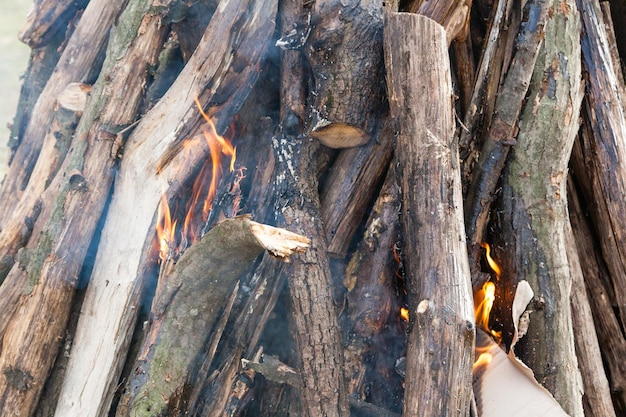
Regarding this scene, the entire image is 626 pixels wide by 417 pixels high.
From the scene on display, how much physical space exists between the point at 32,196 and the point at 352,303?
2.16 m

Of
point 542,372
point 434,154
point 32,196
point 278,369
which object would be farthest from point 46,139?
point 542,372

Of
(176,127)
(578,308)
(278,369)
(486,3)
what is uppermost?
(486,3)

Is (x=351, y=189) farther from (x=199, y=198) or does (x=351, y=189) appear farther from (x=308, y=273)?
(x=199, y=198)

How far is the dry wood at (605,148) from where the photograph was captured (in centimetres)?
341

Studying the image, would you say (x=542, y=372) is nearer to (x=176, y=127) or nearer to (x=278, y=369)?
(x=278, y=369)

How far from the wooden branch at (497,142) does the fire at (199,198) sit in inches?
50.3

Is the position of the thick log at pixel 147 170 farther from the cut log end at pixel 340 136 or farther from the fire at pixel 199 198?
the cut log end at pixel 340 136

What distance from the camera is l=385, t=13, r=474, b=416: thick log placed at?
234 centimetres

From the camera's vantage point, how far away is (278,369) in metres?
2.69

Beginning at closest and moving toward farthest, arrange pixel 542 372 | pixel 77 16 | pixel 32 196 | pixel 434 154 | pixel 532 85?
pixel 434 154, pixel 542 372, pixel 532 85, pixel 32 196, pixel 77 16

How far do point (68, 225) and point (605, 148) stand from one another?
3073 millimetres

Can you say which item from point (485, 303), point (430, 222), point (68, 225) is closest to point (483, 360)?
point (485, 303)

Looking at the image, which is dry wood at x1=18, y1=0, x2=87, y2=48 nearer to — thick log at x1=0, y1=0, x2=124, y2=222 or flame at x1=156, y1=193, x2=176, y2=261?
thick log at x1=0, y1=0, x2=124, y2=222

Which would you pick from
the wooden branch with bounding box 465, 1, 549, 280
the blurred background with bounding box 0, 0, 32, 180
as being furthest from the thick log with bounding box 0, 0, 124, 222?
the blurred background with bounding box 0, 0, 32, 180
